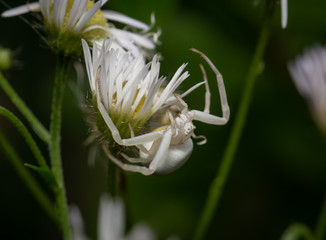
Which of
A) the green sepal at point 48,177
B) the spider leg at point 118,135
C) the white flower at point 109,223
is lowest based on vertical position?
the white flower at point 109,223

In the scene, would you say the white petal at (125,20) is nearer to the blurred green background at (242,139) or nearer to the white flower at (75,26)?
the white flower at (75,26)

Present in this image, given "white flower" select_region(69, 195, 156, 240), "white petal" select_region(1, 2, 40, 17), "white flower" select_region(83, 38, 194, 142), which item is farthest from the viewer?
"white flower" select_region(69, 195, 156, 240)

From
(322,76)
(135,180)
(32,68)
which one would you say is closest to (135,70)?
(322,76)

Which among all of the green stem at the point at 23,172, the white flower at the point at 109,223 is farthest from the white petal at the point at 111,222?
the green stem at the point at 23,172

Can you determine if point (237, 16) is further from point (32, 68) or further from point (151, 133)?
point (151, 133)

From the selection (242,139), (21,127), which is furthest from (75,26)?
(242,139)

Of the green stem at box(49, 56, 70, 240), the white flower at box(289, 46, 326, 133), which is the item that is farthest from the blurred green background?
the green stem at box(49, 56, 70, 240)

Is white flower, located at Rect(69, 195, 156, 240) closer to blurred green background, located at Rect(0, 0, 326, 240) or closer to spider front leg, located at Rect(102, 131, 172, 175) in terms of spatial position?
spider front leg, located at Rect(102, 131, 172, 175)
